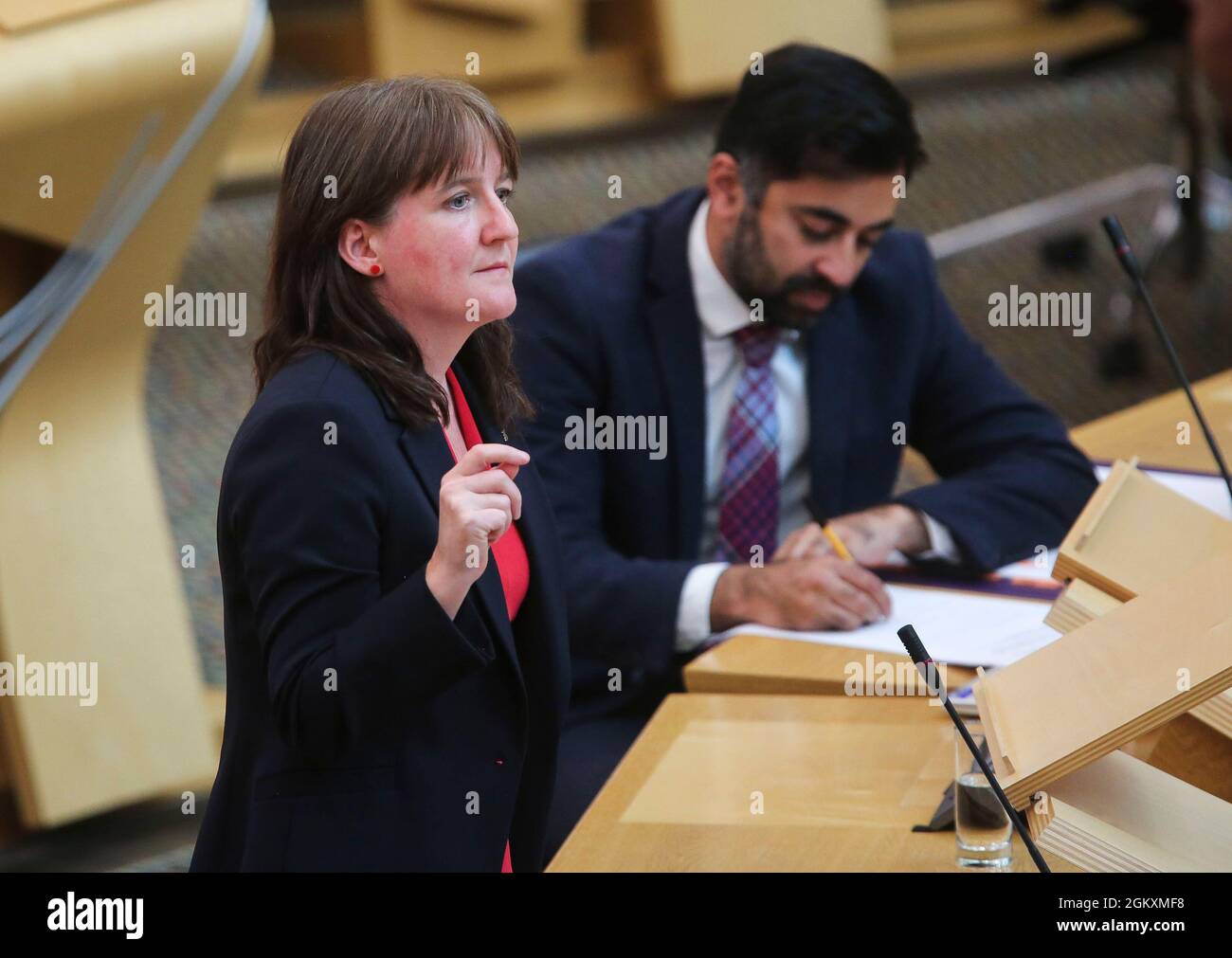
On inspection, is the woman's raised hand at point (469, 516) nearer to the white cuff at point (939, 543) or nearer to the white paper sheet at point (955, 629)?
the white paper sheet at point (955, 629)

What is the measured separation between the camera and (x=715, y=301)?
2271 mm

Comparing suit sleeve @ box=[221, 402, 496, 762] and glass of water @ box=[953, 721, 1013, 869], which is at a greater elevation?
suit sleeve @ box=[221, 402, 496, 762]

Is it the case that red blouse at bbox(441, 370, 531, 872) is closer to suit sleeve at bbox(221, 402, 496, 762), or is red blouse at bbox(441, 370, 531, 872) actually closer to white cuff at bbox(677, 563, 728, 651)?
suit sleeve at bbox(221, 402, 496, 762)

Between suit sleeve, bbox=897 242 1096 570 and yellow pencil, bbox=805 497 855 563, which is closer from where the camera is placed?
yellow pencil, bbox=805 497 855 563

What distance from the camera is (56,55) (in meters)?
2.27

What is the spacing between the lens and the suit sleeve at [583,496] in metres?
2.08

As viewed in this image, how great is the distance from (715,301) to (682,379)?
0.12m

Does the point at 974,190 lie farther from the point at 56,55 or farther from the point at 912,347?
the point at 56,55

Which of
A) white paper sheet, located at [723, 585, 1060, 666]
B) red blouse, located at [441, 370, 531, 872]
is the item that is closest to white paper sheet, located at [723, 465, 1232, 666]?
white paper sheet, located at [723, 585, 1060, 666]

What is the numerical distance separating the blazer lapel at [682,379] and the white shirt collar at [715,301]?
0.06 ft

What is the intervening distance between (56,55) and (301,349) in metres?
1.29

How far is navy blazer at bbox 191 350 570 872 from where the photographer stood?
3.66 feet
